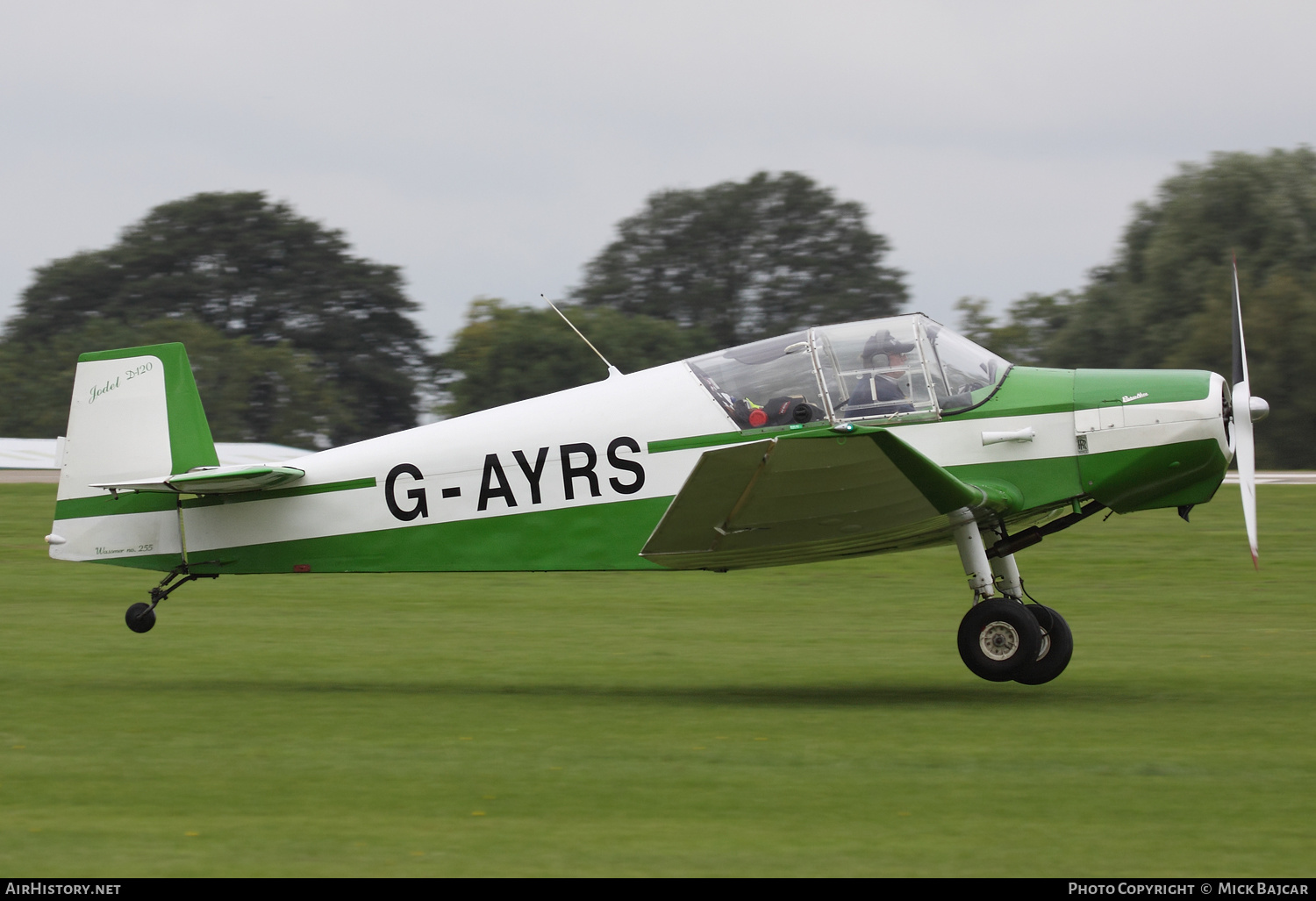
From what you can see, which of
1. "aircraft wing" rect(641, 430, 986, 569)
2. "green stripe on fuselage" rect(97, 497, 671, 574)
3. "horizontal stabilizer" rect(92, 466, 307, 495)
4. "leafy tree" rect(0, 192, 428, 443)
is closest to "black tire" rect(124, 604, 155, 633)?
"green stripe on fuselage" rect(97, 497, 671, 574)

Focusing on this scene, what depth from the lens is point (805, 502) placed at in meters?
8.08

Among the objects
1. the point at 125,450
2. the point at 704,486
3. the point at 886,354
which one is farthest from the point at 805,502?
the point at 125,450

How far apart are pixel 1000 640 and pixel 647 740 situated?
8.04 ft

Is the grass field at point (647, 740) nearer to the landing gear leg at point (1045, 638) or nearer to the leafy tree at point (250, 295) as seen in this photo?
the landing gear leg at point (1045, 638)

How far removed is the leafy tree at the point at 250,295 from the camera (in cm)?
5541

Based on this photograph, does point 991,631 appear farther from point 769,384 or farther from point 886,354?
point 769,384

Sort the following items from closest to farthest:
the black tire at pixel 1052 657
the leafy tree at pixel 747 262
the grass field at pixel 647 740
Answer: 1. the grass field at pixel 647 740
2. the black tire at pixel 1052 657
3. the leafy tree at pixel 747 262

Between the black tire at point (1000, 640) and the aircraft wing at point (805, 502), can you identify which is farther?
the black tire at point (1000, 640)

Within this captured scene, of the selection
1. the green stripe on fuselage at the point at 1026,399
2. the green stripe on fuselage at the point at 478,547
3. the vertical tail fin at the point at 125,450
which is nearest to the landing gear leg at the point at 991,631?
the green stripe on fuselage at the point at 1026,399

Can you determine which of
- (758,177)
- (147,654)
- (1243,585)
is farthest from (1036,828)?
(758,177)

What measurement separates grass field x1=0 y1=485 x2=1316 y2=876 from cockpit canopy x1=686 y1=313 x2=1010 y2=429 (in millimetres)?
1803

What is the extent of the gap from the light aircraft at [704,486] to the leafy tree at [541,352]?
116ft

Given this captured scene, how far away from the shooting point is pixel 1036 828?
5.51 meters

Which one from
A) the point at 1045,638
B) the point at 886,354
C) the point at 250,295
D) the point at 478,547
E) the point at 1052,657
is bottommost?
the point at 1052,657
